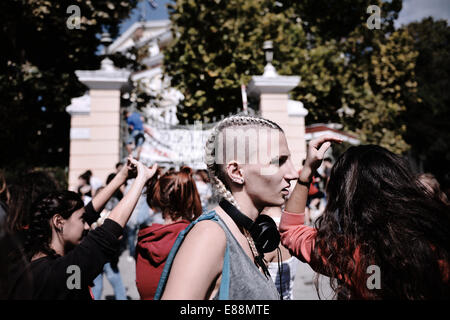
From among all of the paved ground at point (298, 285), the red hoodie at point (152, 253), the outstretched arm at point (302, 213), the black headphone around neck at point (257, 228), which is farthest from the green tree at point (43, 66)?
the black headphone around neck at point (257, 228)

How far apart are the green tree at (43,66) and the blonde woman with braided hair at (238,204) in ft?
29.8

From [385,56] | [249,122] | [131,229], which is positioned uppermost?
[385,56]

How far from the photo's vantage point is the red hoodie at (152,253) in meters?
2.47

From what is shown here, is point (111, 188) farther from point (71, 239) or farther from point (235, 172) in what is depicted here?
point (235, 172)

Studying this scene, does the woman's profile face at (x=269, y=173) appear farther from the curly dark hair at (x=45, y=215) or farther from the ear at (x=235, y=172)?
the curly dark hair at (x=45, y=215)

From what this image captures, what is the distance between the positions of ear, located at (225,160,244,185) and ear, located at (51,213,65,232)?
3.77ft

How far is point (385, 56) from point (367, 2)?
221 centimetres

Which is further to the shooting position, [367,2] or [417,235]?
[367,2]

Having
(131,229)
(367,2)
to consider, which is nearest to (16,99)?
(131,229)
